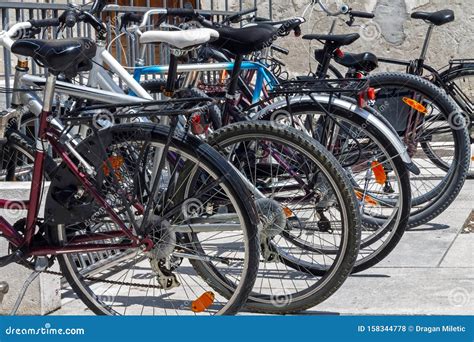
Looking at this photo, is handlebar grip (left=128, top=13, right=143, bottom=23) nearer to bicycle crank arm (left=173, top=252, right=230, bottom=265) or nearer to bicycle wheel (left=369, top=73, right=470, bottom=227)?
bicycle wheel (left=369, top=73, right=470, bottom=227)

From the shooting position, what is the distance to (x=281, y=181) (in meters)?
5.06

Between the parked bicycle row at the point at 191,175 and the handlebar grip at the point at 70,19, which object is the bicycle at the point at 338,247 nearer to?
the parked bicycle row at the point at 191,175

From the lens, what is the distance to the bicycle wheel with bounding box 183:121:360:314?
4520 mm

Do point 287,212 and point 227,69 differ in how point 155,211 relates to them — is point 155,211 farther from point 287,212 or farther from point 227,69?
point 227,69

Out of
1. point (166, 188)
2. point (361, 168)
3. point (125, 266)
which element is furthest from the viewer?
point (361, 168)

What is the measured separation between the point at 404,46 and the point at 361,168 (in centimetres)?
499

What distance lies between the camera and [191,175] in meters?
4.30

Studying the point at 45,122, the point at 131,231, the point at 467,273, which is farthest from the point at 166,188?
the point at 467,273

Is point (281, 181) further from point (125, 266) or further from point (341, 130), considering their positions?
point (125, 266)

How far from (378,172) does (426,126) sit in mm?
1243

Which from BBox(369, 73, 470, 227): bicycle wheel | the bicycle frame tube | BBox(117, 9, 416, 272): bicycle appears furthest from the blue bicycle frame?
BBox(369, 73, 470, 227): bicycle wheel

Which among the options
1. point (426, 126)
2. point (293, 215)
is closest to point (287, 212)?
point (293, 215)

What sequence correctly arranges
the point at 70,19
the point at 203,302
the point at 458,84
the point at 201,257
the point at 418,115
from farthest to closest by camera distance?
1. the point at 458,84
2. the point at 418,115
3. the point at 70,19
4. the point at 201,257
5. the point at 203,302

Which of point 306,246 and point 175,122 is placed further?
point 306,246
